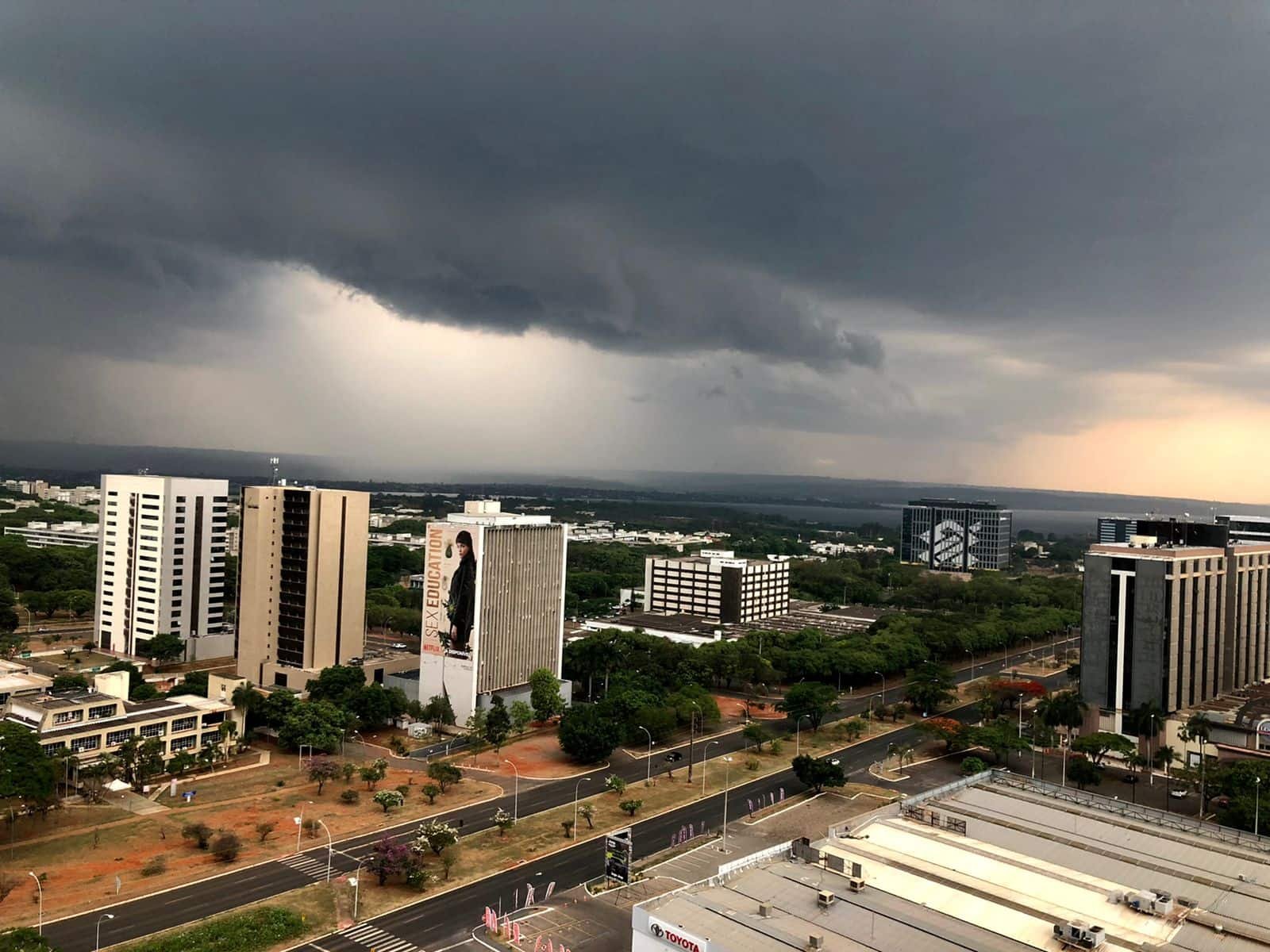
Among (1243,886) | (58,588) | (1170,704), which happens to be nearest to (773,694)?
(1170,704)

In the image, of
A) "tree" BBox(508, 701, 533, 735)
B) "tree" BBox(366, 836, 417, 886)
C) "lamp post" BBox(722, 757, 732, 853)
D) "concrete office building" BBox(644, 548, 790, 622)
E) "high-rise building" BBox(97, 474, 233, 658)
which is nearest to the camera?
"tree" BBox(366, 836, 417, 886)

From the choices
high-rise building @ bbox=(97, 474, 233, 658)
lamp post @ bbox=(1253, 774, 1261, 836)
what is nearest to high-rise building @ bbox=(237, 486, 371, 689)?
high-rise building @ bbox=(97, 474, 233, 658)

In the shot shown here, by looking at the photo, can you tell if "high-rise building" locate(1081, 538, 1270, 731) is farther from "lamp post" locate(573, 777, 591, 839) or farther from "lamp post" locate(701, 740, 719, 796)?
"lamp post" locate(573, 777, 591, 839)

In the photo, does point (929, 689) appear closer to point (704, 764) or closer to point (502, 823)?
point (704, 764)

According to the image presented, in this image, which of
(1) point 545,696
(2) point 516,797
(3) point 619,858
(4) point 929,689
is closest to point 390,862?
(3) point 619,858

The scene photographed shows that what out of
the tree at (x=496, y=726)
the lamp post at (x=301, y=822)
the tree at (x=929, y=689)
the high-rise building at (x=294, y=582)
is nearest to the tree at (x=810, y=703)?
the tree at (x=929, y=689)

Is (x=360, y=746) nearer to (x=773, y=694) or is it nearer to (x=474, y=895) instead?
(x=474, y=895)

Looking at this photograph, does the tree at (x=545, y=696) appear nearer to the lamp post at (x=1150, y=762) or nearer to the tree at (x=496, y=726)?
the tree at (x=496, y=726)
